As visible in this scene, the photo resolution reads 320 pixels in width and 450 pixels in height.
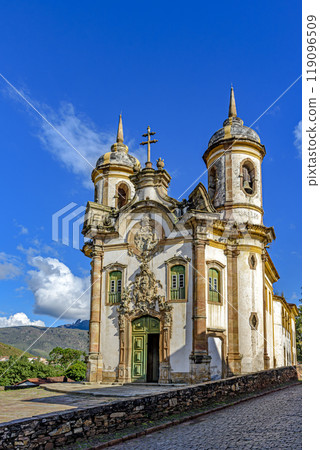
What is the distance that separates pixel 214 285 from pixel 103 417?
13.6m

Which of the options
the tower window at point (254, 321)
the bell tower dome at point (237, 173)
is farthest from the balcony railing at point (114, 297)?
the bell tower dome at point (237, 173)

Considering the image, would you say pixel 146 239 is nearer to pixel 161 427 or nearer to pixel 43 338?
pixel 161 427

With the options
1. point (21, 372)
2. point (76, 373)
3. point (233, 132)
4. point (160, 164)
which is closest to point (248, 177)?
point (233, 132)

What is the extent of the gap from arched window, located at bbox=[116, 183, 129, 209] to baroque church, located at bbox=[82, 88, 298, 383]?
3.79 m

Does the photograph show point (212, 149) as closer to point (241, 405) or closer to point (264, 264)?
point (264, 264)

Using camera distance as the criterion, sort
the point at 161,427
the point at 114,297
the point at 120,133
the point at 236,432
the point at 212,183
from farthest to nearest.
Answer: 1. the point at 120,133
2. the point at 212,183
3. the point at 114,297
4. the point at 161,427
5. the point at 236,432

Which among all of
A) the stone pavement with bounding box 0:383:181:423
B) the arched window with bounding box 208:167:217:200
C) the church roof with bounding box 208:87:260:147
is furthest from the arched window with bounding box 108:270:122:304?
the church roof with bounding box 208:87:260:147

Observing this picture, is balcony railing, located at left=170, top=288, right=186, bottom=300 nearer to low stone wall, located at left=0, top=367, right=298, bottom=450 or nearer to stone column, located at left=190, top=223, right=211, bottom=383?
stone column, located at left=190, top=223, right=211, bottom=383

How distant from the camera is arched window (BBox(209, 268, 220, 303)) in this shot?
22234mm

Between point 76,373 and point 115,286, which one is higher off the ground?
point 115,286

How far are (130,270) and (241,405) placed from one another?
10.7 m

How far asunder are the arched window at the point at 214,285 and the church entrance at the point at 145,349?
2903mm

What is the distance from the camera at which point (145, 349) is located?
22.3 metres

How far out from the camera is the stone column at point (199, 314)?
66.7ft
